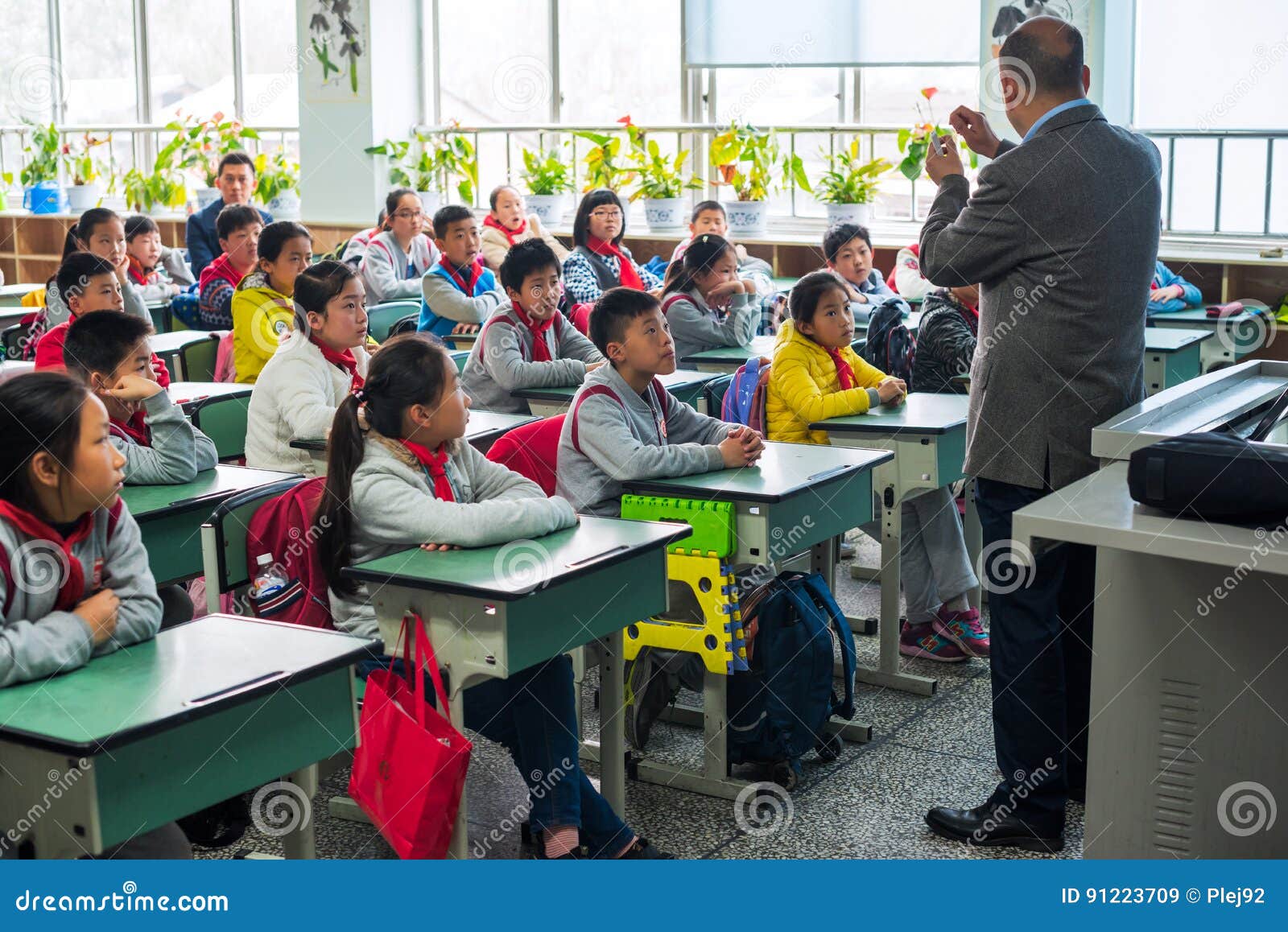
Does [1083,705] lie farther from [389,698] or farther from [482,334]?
[482,334]

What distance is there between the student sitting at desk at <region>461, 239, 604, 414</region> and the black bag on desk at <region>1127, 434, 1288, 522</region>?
→ 261cm

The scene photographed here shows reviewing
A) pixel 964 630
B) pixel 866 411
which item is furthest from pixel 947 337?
pixel 964 630

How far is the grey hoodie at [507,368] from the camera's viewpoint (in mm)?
4387

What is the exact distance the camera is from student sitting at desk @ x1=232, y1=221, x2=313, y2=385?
450 cm

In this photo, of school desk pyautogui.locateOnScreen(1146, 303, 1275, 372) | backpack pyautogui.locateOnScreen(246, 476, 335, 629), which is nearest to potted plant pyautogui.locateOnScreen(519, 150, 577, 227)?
school desk pyautogui.locateOnScreen(1146, 303, 1275, 372)

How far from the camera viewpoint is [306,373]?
11.5 feet

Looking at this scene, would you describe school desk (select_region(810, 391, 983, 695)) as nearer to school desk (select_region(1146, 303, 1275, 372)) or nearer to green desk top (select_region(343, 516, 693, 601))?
green desk top (select_region(343, 516, 693, 601))

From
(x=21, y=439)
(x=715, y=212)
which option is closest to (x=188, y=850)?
(x=21, y=439)

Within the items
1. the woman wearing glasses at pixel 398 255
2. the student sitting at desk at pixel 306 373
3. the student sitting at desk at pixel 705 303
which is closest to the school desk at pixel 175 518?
the student sitting at desk at pixel 306 373

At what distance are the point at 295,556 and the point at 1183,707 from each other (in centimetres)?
149

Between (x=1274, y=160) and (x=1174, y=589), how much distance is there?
5.09 m

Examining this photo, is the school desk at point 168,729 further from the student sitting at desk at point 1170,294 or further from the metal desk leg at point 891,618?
the student sitting at desk at point 1170,294

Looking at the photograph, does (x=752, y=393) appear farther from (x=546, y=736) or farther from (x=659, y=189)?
(x=659, y=189)

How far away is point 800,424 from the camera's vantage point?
3.73 metres
